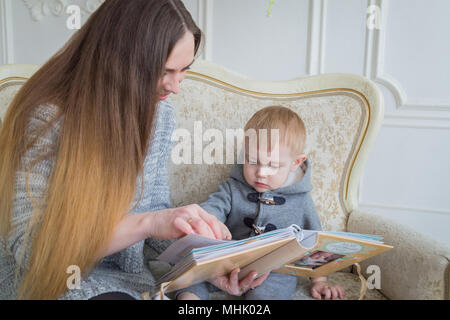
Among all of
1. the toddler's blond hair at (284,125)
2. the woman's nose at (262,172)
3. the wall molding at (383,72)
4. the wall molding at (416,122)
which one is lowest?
the woman's nose at (262,172)

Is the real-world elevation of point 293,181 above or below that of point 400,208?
above

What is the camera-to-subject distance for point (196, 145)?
130 cm

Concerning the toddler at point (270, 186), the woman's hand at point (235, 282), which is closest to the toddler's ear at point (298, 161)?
the toddler at point (270, 186)

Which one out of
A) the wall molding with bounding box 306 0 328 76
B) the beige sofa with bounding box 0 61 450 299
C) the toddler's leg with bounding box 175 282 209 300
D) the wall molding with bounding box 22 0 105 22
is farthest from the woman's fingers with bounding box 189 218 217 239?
the wall molding with bounding box 22 0 105 22

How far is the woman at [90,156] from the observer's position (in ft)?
2.48

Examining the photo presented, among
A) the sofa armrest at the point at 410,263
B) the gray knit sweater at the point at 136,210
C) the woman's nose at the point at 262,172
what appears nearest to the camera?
the gray knit sweater at the point at 136,210

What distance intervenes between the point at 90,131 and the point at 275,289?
637mm

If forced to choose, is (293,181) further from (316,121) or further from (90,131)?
(90,131)

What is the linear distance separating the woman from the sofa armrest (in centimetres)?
40

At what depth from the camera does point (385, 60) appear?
2018 mm

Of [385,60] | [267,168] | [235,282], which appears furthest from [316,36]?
[235,282]

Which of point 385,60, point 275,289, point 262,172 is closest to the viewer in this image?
point 275,289

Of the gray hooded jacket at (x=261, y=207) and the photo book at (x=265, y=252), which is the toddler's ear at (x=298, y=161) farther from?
the photo book at (x=265, y=252)

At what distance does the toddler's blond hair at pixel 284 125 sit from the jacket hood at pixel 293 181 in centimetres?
8
